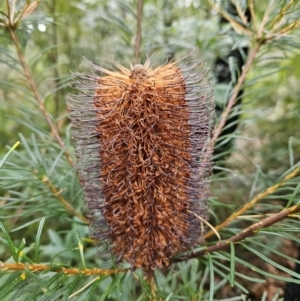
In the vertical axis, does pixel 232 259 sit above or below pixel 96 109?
below

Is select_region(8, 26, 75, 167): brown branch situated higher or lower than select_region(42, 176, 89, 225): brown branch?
higher

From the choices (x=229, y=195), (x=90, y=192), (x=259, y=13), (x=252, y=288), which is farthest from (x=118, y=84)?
(x=252, y=288)

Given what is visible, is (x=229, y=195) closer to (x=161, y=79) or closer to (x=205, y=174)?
(x=205, y=174)

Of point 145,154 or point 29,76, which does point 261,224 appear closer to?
point 145,154

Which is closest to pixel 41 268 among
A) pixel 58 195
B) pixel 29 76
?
pixel 58 195

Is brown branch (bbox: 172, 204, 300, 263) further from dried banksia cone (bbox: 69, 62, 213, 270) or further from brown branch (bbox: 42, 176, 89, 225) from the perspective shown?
brown branch (bbox: 42, 176, 89, 225)

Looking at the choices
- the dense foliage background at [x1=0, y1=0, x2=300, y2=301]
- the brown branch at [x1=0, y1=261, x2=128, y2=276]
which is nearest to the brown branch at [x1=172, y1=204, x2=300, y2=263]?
the dense foliage background at [x1=0, y1=0, x2=300, y2=301]
